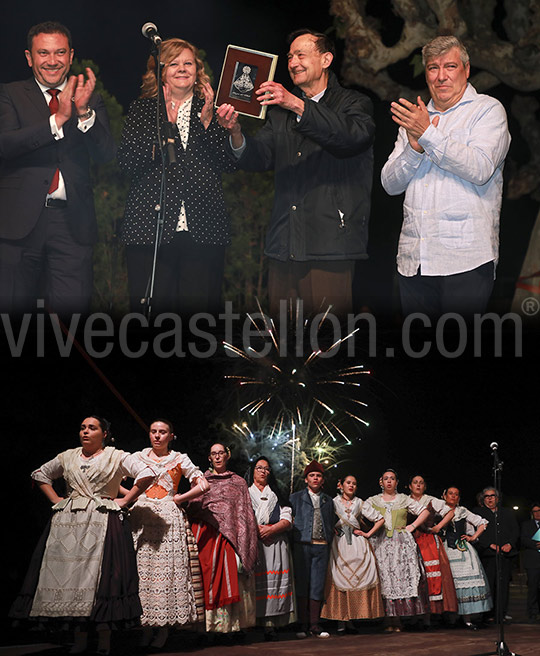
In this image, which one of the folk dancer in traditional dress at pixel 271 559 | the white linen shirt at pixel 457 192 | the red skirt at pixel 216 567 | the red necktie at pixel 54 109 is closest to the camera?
the red skirt at pixel 216 567

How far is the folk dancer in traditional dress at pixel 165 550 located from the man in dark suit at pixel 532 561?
11.2 ft

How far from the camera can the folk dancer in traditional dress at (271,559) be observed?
6402 mm

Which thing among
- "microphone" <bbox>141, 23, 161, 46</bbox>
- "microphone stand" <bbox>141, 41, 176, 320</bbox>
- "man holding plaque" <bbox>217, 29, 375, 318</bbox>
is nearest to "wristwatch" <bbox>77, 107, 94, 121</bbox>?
"microphone stand" <bbox>141, 41, 176, 320</bbox>

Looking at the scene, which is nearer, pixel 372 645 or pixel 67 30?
pixel 372 645

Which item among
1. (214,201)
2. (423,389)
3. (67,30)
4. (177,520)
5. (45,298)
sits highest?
(67,30)

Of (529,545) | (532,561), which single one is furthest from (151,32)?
(532,561)

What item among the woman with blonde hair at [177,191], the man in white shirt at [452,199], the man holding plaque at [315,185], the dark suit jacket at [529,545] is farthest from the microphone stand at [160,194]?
the dark suit jacket at [529,545]

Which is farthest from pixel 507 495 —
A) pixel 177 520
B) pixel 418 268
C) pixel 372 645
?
pixel 177 520

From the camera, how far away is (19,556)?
262 inches

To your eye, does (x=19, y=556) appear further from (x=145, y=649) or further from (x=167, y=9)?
(x=167, y=9)

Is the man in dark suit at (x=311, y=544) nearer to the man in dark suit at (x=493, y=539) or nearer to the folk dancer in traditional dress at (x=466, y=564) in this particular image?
the folk dancer in traditional dress at (x=466, y=564)

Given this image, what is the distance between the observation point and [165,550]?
5766mm

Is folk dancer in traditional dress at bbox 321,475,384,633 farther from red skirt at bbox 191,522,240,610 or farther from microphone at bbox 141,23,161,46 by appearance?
microphone at bbox 141,23,161,46

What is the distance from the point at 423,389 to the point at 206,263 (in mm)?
2239
